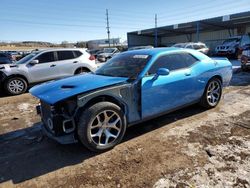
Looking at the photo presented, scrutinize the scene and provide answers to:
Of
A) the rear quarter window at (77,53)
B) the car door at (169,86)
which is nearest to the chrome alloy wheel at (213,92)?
→ the car door at (169,86)

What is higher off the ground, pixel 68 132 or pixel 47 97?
pixel 47 97

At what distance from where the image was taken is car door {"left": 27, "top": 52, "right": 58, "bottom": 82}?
8.95 m

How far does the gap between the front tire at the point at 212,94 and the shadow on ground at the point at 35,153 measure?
101cm

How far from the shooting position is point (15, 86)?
28.5 ft

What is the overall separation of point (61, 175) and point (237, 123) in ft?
11.2

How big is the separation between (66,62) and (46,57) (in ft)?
Answer: 2.55

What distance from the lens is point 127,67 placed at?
4484 mm

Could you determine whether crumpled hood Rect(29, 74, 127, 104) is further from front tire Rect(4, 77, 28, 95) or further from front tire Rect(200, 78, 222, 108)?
front tire Rect(4, 77, 28, 95)

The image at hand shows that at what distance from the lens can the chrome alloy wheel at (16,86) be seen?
28.3 ft

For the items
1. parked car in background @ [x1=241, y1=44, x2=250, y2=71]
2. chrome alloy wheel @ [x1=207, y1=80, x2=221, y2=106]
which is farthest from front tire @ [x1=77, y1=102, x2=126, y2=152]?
parked car in background @ [x1=241, y1=44, x2=250, y2=71]

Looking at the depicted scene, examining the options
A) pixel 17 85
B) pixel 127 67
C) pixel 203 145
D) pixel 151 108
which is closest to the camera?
pixel 203 145

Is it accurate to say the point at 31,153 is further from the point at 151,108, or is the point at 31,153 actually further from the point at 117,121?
the point at 151,108

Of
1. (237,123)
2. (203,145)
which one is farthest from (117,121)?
(237,123)

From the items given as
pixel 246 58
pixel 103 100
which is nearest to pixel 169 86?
pixel 103 100
